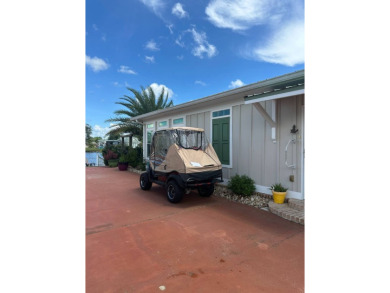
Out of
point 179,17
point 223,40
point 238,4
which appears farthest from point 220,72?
point 238,4

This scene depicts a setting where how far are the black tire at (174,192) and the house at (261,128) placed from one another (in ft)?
6.59

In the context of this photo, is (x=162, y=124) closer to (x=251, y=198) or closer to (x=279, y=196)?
(x=251, y=198)

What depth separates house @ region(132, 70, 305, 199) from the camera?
4395 mm

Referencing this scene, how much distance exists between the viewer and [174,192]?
15.9ft

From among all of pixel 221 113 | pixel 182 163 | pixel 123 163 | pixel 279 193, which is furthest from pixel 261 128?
pixel 123 163

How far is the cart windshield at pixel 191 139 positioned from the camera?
518 cm

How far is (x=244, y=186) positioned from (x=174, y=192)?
1.83 meters

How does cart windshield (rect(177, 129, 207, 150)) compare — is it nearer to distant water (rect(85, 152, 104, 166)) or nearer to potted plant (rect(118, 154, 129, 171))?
potted plant (rect(118, 154, 129, 171))

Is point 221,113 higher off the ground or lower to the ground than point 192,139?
higher

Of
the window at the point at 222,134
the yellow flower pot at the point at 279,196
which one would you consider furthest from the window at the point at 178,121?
the yellow flower pot at the point at 279,196

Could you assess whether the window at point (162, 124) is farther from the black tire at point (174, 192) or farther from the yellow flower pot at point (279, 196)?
the yellow flower pot at point (279, 196)
